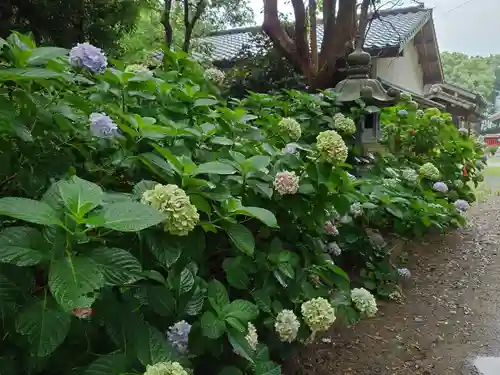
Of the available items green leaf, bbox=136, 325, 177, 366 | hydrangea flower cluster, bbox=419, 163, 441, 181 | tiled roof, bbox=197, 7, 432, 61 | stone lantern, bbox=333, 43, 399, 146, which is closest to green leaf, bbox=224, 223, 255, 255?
green leaf, bbox=136, 325, 177, 366

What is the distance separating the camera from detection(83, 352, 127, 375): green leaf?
884mm

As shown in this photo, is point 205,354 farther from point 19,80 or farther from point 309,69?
point 309,69

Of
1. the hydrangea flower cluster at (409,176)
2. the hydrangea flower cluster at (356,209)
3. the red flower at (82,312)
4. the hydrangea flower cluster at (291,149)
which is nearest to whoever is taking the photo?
the red flower at (82,312)

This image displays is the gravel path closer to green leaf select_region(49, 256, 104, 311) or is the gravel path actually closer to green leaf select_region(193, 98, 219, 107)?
green leaf select_region(193, 98, 219, 107)

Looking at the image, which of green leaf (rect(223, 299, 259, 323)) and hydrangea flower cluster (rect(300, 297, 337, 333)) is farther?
hydrangea flower cluster (rect(300, 297, 337, 333))

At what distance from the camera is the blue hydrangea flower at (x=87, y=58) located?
1393 millimetres

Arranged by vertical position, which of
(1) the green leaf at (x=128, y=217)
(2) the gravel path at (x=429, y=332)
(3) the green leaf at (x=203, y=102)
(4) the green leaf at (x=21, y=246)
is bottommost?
(2) the gravel path at (x=429, y=332)

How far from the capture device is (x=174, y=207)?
3.35 feet

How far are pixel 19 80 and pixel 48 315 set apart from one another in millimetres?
591

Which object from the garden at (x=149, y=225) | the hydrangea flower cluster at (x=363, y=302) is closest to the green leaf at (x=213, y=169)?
the garden at (x=149, y=225)

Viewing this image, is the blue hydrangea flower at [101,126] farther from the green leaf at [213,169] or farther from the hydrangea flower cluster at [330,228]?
the hydrangea flower cluster at [330,228]

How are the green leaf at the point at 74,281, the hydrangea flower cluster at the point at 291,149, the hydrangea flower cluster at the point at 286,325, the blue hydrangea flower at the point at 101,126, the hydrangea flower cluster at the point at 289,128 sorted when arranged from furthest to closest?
the hydrangea flower cluster at the point at 289,128
the hydrangea flower cluster at the point at 291,149
the hydrangea flower cluster at the point at 286,325
the blue hydrangea flower at the point at 101,126
the green leaf at the point at 74,281

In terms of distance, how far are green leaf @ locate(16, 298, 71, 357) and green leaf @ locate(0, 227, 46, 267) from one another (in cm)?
8

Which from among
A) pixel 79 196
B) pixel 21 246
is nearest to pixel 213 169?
pixel 79 196
